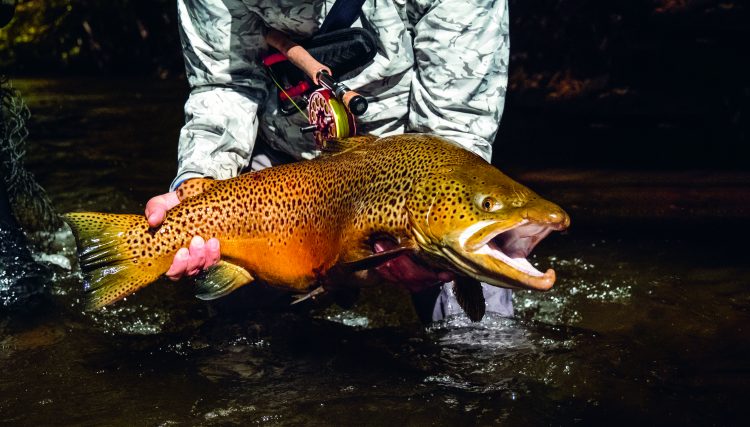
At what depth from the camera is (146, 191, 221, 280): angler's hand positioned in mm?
3414

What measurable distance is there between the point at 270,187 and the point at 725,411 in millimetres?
1871

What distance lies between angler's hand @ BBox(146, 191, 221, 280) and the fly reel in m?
0.61

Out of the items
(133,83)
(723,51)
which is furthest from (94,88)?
(723,51)

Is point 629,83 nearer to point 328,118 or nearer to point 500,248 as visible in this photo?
point 328,118

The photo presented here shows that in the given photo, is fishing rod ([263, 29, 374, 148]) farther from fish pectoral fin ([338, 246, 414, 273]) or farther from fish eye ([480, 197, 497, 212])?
fish eye ([480, 197, 497, 212])

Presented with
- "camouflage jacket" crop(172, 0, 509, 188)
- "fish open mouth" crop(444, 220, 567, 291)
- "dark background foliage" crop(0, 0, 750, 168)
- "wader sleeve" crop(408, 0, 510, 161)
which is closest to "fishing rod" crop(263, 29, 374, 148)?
"camouflage jacket" crop(172, 0, 509, 188)

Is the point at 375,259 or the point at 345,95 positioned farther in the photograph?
the point at 345,95

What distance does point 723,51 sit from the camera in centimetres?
898

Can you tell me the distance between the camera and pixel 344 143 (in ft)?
11.6

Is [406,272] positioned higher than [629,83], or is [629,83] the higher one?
[406,272]

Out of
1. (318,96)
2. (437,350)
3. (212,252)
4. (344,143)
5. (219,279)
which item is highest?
(318,96)

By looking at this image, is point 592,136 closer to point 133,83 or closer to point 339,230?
point 339,230

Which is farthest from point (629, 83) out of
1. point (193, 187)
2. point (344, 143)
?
point (193, 187)

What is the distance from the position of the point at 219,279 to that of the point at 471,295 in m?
0.99
